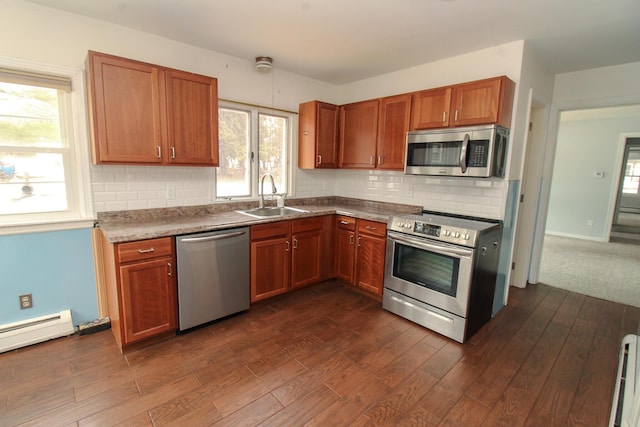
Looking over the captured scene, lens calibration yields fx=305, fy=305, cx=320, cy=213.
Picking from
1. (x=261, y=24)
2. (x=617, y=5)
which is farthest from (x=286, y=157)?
(x=617, y=5)

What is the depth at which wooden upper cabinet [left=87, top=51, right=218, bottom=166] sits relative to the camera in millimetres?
2271

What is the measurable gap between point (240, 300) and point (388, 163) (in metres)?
2.12

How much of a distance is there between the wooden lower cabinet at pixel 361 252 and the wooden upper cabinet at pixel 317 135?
83 cm

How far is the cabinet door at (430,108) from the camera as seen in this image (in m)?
2.86

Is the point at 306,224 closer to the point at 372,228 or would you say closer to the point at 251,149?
the point at 372,228

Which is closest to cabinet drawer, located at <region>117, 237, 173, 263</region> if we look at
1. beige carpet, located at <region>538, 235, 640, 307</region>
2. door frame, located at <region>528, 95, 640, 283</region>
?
door frame, located at <region>528, 95, 640, 283</region>

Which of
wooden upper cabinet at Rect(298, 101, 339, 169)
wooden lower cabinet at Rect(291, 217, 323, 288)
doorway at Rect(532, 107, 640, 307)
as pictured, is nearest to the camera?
wooden lower cabinet at Rect(291, 217, 323, 288)

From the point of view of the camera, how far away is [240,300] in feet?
9.42

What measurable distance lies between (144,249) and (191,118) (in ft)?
3.92

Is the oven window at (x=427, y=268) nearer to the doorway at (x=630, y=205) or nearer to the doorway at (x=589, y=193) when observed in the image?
the doorway at (x=589, y=193)

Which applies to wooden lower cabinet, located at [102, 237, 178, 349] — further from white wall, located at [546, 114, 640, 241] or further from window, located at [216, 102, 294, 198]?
white wall, located at [546, 114, 640, 241]

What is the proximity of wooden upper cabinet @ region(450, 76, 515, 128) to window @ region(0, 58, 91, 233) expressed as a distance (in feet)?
10.4

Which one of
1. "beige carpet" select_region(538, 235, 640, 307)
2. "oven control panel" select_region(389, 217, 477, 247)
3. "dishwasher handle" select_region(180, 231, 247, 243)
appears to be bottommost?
"beige carpet" select_region(538, 235, 640, 307)

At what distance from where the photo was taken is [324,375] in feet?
7.00
